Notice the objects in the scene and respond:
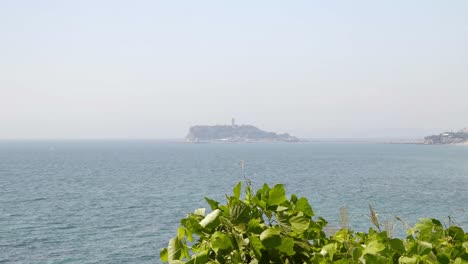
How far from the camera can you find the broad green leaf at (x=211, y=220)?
216 centimetres

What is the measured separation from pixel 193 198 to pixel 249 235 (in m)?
64.8

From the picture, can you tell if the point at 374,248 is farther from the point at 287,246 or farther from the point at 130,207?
the point at 130,207

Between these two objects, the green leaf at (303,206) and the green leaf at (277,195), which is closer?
the green leaf at (277,195)

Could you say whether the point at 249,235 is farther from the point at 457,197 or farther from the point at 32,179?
the point at 32,179

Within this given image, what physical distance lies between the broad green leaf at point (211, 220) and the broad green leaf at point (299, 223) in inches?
13.8

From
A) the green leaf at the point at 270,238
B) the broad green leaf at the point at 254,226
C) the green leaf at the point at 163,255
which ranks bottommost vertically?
the green leaf at the point at 163,255

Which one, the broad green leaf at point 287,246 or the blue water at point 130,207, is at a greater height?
the broad green leaf at point 287,246

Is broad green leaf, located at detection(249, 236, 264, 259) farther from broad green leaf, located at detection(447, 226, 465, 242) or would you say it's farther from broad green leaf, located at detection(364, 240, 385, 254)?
broad green leaf, located at detection(447, 226, 465, 242)

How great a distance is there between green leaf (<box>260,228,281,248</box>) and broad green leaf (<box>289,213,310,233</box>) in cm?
19

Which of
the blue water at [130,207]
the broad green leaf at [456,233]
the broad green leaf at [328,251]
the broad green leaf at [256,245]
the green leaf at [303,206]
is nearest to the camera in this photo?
the broad green leaf at [256,245]

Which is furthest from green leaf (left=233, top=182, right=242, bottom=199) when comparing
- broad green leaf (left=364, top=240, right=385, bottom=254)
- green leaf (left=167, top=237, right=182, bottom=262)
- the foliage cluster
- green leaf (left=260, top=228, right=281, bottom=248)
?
broad green leaf (left=364, top=240, right=385, bottom=254)

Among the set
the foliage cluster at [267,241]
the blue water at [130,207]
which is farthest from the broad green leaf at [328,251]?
the blue water at [130,207]

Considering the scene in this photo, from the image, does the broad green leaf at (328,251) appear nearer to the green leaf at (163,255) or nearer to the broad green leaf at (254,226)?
the broad green leaf at (254,226)

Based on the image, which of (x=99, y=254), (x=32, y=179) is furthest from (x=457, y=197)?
(x=32, y=179)
